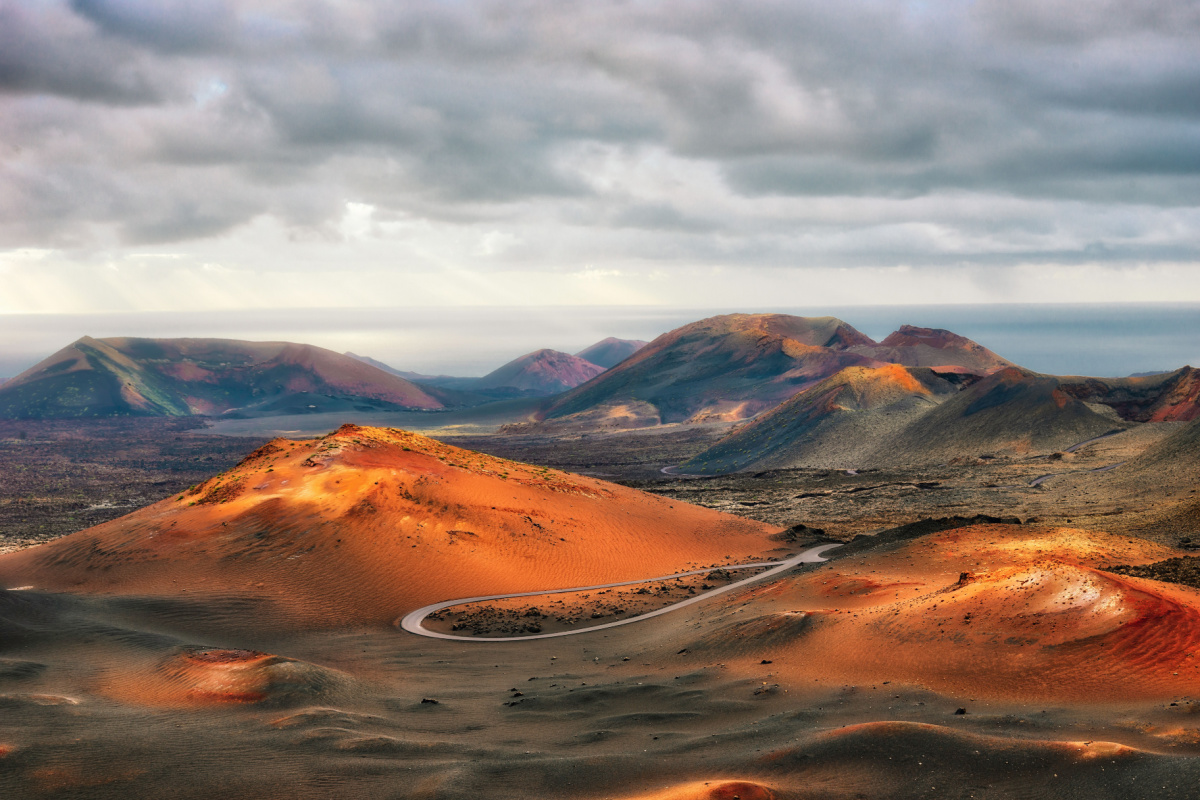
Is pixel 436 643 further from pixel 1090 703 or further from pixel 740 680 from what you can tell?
pixel 1090 703

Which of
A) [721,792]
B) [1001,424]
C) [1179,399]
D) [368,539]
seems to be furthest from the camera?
[1179,399]

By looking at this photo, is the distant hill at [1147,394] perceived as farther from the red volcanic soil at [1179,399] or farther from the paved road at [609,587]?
the paved road at [609,587]

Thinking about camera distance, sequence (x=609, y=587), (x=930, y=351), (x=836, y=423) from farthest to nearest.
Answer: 1. (x=930, y=351)
2. (x=836, y=423)
3. (x=609, y=587)

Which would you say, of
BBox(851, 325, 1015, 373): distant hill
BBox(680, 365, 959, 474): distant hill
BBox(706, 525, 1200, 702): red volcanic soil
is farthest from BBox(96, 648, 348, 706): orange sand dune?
BBox(851, 325, 1015, 373): distant hill

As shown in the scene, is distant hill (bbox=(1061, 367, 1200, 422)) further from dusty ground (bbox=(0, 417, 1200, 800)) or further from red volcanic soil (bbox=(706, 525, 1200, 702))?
red volcanic soil (bbox=(706, 525, 1200, 702))

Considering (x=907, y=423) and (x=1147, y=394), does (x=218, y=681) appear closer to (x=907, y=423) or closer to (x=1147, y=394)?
(x=907, y=423)

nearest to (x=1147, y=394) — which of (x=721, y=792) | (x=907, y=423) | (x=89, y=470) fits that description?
(x=907, y=423)

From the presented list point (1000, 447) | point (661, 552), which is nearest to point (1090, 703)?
point (661, 552)
